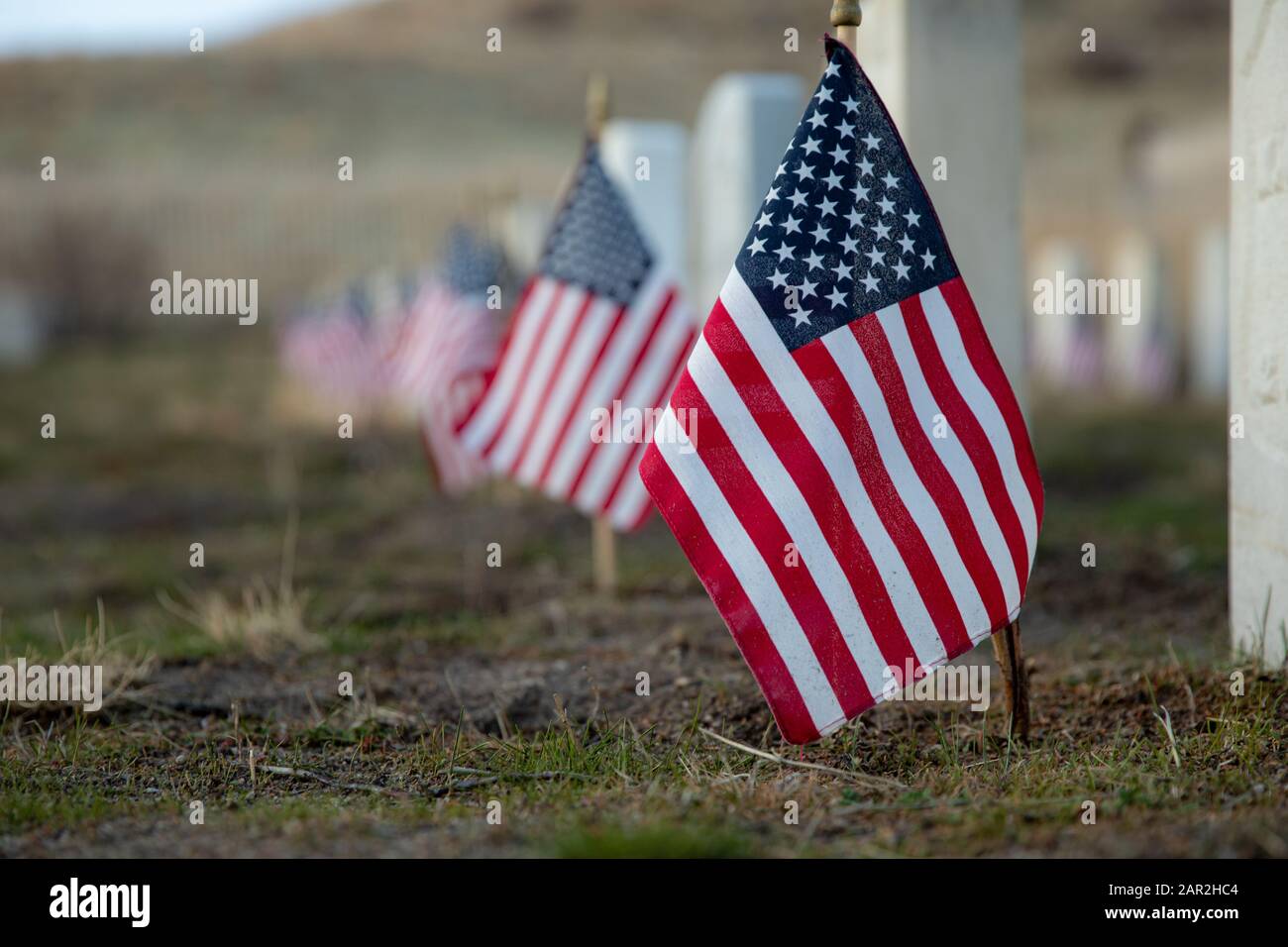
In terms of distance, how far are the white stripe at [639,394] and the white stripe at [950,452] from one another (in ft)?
8.65

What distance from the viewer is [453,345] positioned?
10.1m

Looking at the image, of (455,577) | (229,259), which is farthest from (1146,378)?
(229,259)

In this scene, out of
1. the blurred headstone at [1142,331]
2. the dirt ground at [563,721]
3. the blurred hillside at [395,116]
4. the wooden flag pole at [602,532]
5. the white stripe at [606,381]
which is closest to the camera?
the dirt ground at [563,721]

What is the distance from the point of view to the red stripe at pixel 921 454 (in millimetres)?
3725

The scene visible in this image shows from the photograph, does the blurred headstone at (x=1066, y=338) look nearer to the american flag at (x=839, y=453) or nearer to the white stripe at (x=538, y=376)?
the white stripe at (x=538, y=376)

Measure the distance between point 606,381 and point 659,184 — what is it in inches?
127

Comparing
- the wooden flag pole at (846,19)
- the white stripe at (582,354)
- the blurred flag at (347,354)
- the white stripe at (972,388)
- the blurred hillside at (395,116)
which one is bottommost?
the white stripe at (972,388)

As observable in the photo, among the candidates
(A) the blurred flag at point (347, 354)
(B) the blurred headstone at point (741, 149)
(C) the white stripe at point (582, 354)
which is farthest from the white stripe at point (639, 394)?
(A) the blurred flag at point (347, 354)

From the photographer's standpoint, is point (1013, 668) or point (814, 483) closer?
point (814, 483)

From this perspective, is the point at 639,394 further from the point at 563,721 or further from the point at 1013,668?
the point at 1013,668

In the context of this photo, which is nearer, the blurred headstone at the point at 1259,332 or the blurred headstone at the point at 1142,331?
the blurred headstone at the point at 1259,332

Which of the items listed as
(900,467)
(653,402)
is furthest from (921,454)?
(653,402)

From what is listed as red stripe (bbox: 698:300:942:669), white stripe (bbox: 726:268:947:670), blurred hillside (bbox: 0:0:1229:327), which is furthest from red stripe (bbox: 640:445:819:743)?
blurred hillside (bbox: 0:0:1229:327)

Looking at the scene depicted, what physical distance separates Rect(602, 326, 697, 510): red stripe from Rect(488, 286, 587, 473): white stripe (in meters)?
0.45
